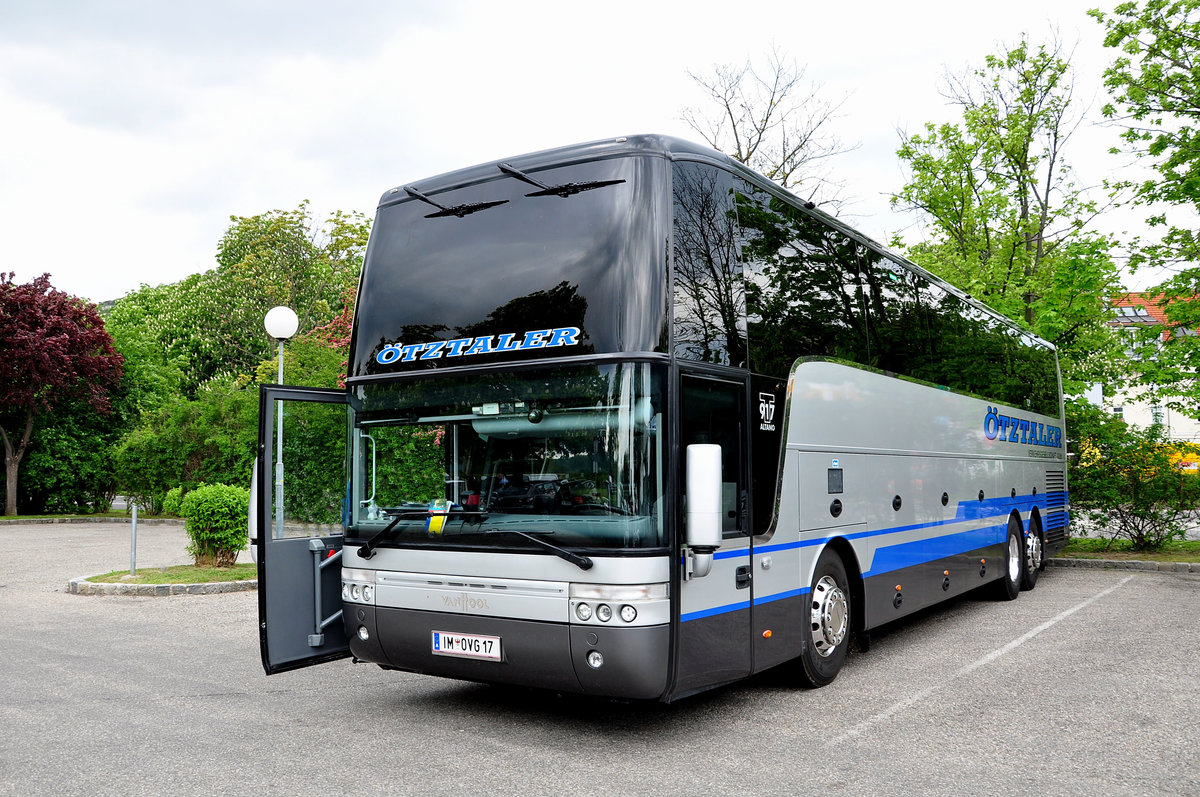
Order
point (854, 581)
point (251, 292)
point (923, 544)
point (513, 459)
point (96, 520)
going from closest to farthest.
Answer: point (513, 459) → point (854, 581) → point (923, 544) → point (96, 520) → point (251, 292)

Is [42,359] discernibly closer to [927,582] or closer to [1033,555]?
[1033,555]

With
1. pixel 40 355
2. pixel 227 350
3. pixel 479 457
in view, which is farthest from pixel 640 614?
pixel 227 350

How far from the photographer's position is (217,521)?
1463 centimetres

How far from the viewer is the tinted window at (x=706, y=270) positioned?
231 inches

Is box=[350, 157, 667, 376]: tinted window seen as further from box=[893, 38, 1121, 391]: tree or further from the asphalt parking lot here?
box=[893, 38, 1121, 391]: tree

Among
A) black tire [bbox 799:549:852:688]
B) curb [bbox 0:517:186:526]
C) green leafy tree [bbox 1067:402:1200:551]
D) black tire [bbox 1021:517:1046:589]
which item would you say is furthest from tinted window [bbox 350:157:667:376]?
curb [bbox 0:517:186:526]

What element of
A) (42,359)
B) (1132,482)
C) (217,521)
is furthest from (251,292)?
(1132,482)

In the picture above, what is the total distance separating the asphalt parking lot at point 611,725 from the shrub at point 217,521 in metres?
4.62

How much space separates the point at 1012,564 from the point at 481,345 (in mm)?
9408

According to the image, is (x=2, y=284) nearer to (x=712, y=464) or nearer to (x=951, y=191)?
(x=951, y=191)

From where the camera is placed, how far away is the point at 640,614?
5.41 meters

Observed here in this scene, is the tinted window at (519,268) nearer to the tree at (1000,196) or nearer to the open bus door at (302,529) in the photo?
the open bus door at (302,529)

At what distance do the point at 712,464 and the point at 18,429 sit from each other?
32598mm

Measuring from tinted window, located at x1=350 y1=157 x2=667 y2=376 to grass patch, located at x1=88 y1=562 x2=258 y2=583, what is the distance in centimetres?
851
